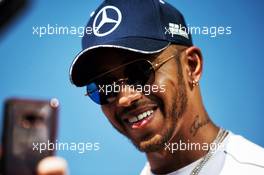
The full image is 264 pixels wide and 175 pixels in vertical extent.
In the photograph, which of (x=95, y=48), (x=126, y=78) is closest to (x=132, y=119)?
(x=126, y=78)

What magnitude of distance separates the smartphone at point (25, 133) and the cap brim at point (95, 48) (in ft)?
0.44

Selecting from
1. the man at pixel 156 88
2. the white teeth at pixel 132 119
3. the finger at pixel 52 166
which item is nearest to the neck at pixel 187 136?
the man at pixel 156 88

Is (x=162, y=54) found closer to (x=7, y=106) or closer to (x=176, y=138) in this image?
(x=176, y=138)

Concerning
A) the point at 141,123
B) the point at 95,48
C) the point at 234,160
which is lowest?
the point at 234,160

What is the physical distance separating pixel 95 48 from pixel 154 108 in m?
0.25

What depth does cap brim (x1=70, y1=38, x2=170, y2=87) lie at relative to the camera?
1152 mm

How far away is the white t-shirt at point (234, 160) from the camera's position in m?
1.15

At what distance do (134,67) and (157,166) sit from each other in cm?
32

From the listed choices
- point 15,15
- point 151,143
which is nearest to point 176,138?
point 151,143

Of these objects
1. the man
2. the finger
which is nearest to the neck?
the man

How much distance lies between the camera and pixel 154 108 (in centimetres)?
122

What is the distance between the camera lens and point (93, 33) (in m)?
1.23

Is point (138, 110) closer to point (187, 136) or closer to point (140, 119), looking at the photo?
point (140, 119)

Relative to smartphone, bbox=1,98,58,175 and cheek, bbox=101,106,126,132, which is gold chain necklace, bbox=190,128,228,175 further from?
smartphone, bbox=1,98,58,175
